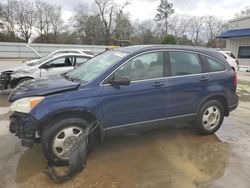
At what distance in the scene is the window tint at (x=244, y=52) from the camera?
79.7 ft

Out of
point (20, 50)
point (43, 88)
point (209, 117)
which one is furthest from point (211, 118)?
point (20, 50)

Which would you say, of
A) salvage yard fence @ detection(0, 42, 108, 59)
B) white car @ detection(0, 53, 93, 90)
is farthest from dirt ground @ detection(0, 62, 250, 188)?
salvage yard fence @ detection(0, 42, 108, 59)

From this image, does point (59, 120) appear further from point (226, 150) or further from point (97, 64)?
point (226, 150)

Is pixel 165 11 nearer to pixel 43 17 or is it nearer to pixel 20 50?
pixel 43 17

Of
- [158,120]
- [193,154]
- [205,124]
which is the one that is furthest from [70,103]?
[205,124]

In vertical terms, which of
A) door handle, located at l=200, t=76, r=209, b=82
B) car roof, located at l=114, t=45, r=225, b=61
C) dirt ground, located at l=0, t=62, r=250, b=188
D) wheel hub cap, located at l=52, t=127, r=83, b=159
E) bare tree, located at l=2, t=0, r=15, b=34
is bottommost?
dirt ground, located at l=0, t=62, r=250, b=188

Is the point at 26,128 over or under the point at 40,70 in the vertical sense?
under

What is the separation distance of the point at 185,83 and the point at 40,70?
5499 mm

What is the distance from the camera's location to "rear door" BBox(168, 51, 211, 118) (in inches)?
191

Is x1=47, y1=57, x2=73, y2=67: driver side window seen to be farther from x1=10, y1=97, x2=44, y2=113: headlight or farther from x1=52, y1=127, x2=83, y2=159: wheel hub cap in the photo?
x1=52, y1=127, x2=83, y2=159: wheel hub cap

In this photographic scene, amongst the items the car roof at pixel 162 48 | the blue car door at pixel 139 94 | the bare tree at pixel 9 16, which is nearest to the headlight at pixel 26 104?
the blue car door at pixel 139 94

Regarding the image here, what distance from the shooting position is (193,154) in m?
4.61

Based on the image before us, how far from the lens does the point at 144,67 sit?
4.67 metres

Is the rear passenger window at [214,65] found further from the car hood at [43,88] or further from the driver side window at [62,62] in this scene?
the driver side window at [62,62]
